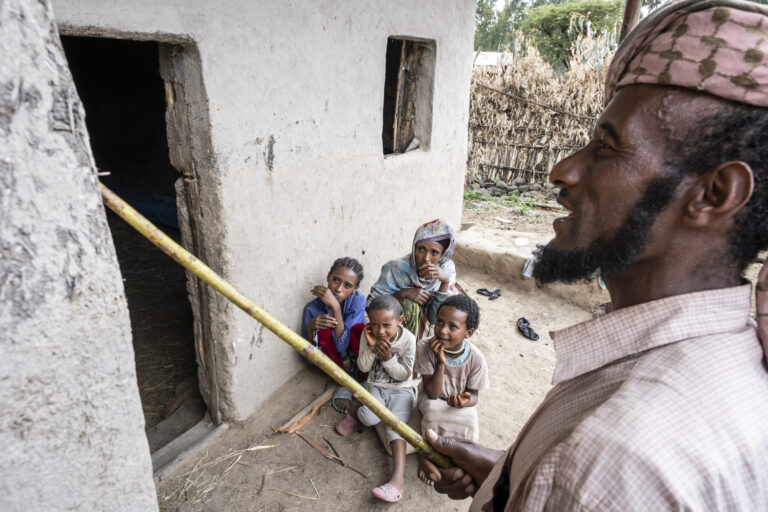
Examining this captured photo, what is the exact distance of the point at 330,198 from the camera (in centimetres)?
349

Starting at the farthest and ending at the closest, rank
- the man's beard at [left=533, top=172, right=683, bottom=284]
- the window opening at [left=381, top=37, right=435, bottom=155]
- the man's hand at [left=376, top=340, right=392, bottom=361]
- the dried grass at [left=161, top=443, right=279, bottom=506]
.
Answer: the window opening at [left=381, top=37, right=435, bottom=155] → the man's hand at [left=376, top=340, right=392, bottom=361] → the dried grass at [left=161, top=443, right=279, bottom=506] → the man's beard at [left=533, top=172, right=683, bottom=284]

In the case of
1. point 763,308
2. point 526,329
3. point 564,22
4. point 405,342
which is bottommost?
point 526,329

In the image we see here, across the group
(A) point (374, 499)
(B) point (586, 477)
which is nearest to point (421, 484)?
(A) point (374, 499)

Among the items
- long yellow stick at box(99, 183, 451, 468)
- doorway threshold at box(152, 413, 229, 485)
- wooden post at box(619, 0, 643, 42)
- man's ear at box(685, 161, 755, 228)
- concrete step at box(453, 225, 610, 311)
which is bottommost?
doorway threshold at box(152, 413, 229, 485)

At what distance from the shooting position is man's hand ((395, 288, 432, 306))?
12.2 feet

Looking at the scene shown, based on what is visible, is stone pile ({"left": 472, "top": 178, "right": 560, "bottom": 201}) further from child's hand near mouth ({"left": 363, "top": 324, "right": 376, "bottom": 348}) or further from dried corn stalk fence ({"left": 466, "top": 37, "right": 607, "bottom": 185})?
child's hand near mouth ({"left": 363, "top": 324, "right": 376, "bottom": 348})

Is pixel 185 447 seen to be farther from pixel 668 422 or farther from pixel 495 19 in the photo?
pixel 495 19

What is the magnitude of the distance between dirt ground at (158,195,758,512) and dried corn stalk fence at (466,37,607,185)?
656 centimetres

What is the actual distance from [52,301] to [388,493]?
2.32 meters

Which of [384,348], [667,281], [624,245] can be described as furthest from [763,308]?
[384,348]

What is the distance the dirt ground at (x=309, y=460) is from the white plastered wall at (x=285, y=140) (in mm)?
206

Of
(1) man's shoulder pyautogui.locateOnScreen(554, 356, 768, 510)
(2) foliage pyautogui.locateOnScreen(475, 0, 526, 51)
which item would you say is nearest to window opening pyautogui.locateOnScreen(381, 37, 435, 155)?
(1) man's shoulder pyautogui.locateOnScreen(554, 356, 768, 510)

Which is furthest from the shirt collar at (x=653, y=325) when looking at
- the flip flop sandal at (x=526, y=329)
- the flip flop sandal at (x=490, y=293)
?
the flip flop sandal at (x=490, y=293)

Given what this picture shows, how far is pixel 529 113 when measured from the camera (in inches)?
372
